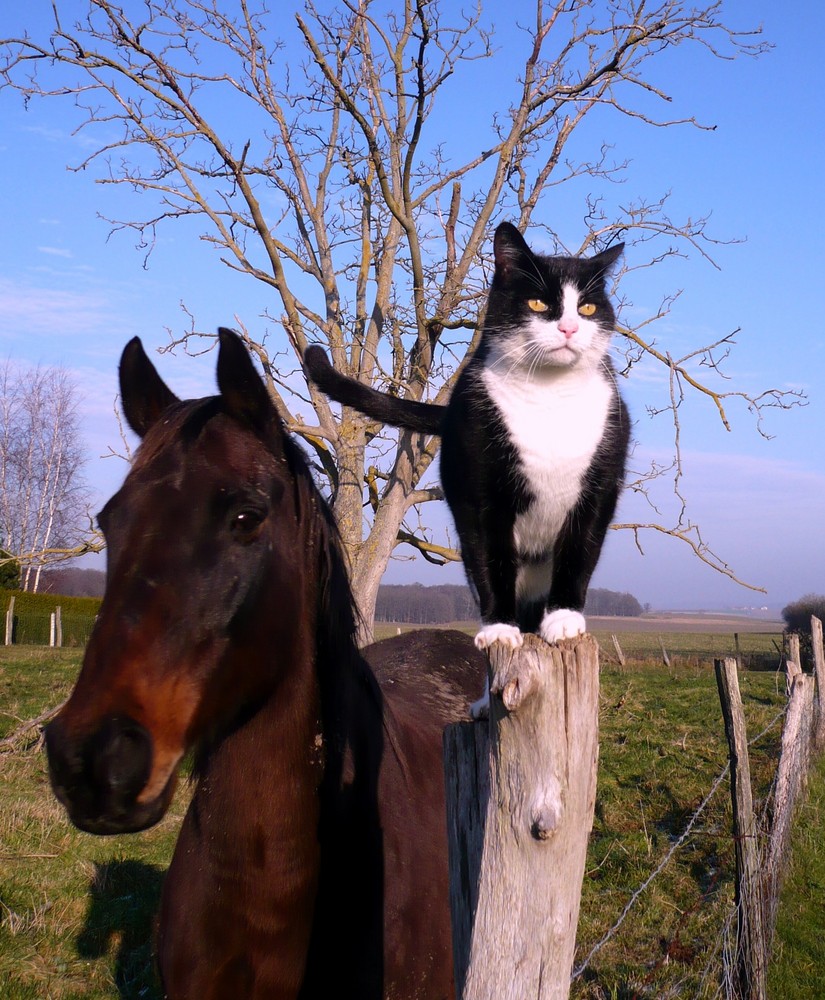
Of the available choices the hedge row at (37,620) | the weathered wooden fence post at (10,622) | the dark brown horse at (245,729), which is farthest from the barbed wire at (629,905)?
the hedge row at (37,620)

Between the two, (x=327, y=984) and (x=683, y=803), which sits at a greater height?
(x=327, y=984)

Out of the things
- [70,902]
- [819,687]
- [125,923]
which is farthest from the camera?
[819,687]

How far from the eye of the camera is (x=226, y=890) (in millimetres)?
2207

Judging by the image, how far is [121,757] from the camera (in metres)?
1.54

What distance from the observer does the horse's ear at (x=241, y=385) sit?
208cm

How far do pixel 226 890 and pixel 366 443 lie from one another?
800 cm

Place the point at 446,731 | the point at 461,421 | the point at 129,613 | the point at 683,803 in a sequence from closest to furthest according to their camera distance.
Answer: the point at 129,613
the point at 446,731
the point at 461,421
the point at 683,803

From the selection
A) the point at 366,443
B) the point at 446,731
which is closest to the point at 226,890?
the point at 446,731

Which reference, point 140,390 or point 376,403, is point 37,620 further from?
point 140,390

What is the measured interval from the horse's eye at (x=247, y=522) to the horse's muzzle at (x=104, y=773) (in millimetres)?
531

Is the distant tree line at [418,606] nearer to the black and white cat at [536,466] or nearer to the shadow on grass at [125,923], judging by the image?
the shadow on grass at [125,923]

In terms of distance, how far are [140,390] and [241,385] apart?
1.36ft

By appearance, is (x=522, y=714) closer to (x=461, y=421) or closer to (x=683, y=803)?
(x=461, y=421)

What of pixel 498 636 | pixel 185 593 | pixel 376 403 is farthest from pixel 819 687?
pixel 185 593
